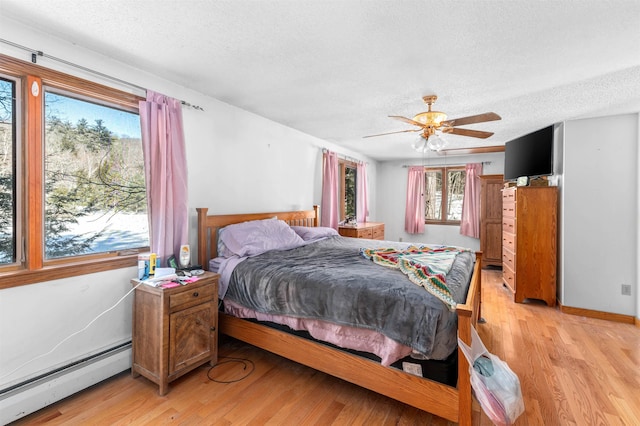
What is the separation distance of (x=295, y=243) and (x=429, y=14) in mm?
2290

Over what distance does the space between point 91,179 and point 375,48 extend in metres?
2.26

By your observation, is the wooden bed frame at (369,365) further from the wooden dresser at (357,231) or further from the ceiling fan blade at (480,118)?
the wooden dresser at (357,231)

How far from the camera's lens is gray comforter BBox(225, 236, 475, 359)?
163 cm

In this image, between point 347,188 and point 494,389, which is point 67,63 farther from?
point 347,188

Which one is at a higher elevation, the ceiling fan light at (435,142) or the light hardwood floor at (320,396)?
the ceiling fan light at (435,142)

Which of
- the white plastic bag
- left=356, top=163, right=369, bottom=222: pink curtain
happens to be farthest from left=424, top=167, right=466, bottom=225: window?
the white plastic bag

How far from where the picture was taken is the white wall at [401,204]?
646 centimetres

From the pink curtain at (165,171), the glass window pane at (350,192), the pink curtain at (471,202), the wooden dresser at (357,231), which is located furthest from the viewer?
the pink curtain at (471,202)

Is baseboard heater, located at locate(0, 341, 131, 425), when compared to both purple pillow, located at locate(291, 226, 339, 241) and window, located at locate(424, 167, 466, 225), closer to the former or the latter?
purple pillow, located at locate(291, 226, 339, 241)

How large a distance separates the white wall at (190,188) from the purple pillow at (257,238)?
38 centimetres

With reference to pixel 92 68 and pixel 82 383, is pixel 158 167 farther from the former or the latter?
pixel 82 383

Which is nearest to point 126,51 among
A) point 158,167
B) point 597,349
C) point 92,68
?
point 92,68

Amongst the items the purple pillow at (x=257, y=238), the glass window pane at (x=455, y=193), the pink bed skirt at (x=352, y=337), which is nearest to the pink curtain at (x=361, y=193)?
the glass window pane at (x=455, y=193)

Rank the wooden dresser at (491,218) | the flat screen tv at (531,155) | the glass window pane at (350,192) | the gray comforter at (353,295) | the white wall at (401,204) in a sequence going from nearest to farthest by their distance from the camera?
the gray comforter at (353,295)
the flat screen tv at (531,155)
the wooden dresser at (491,218)
the glass window pane at (350,192)
the white wall at (401,204)
